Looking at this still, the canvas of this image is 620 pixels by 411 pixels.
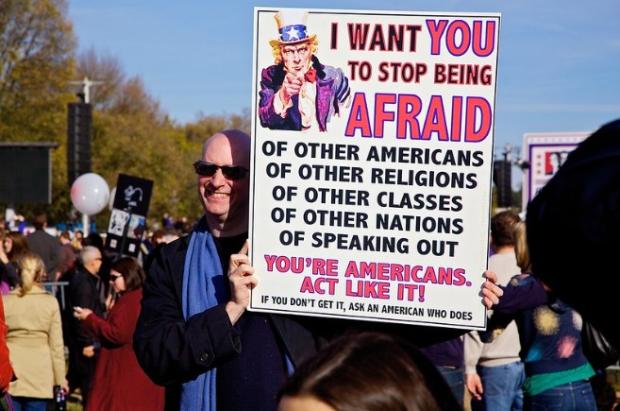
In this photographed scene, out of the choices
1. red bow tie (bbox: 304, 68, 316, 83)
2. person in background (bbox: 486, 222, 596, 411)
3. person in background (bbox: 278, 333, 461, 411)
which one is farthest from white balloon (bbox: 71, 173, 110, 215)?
person in background (bbox: 278, 333, 461, 411)

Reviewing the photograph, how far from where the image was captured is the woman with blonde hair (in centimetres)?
964

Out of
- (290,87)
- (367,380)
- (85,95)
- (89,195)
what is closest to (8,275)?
(290,87)

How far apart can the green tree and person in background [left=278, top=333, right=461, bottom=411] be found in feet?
145

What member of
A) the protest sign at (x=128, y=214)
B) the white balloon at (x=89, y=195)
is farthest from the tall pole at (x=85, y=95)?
the protest sign at (x=128, y=214)

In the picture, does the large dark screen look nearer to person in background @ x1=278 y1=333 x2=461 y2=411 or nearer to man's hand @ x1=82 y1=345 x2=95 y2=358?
man's hand @ x1=82 y1=345 x2=95 y2=358

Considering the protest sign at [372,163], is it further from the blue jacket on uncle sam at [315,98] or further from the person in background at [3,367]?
the person in background at [3,367]

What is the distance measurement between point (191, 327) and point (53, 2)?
151 ft

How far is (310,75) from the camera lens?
3516mm

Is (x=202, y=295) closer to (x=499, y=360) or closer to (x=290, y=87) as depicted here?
(x=290, y=87)

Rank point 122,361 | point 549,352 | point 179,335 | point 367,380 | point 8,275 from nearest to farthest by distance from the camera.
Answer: point 367,380 < point 179,335 < point 549,352 < point 122,361 < point 8,275

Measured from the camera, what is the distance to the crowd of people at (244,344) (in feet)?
6.27

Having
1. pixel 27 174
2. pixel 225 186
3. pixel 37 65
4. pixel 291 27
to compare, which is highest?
pixel 37 65

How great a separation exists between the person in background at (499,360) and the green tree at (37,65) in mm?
39094

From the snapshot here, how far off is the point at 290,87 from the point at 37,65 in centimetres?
4432
